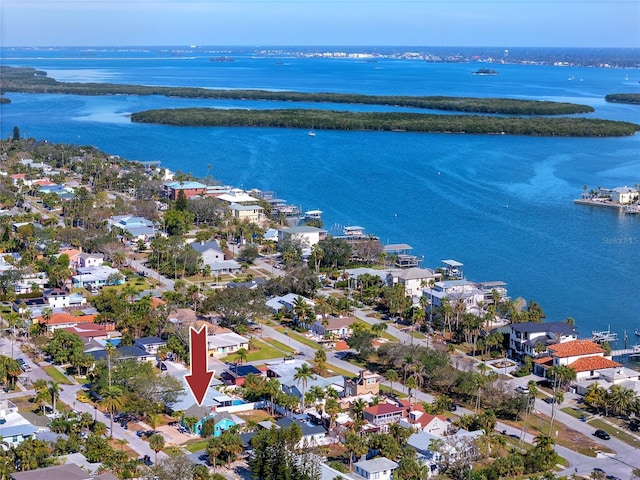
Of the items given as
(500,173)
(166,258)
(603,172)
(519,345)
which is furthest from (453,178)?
(519,345)

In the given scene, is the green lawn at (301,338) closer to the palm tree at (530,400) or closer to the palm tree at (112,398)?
the palm tree at (530,400)

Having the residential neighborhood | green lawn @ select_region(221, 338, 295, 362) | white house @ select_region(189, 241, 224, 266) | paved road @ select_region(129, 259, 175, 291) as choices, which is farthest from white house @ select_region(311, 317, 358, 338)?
white house @ select_region(189, 241, 224, 266)

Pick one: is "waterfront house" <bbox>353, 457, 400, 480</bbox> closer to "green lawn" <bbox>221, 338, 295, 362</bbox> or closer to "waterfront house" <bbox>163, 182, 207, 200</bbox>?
"green lawn" <bbox>221, 338, 295, 362</bbox>

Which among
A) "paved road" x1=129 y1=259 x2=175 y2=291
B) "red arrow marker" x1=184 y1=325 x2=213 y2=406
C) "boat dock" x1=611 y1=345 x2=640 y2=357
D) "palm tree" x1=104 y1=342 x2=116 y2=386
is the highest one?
"red arrow marker" x1=184 y1=325 x2=213 y2=406

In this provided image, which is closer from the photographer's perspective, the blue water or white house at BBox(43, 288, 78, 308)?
white house at BBox(43, 288, 78, 308)

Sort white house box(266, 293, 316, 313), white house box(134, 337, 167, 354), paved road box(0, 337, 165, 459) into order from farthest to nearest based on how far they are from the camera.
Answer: white house box(266, 293, 316, 313) < white house box(134, 337, 167, 354) < paved road box(0, 337, 165, 459)

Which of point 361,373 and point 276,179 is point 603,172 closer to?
point 276,179
